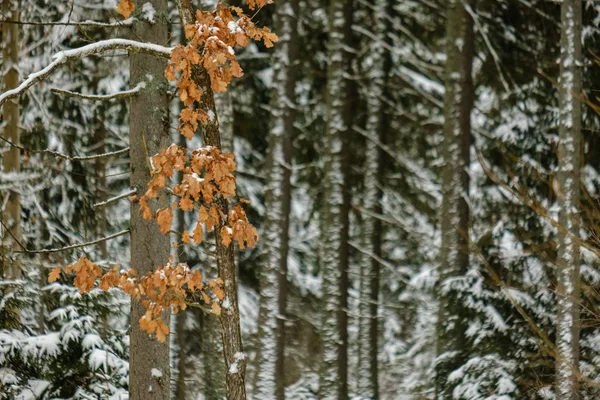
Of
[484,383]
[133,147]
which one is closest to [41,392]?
[133,147]

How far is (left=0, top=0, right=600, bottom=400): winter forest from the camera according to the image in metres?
6.55

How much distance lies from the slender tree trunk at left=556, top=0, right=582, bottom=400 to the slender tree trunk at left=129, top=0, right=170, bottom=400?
188 inches

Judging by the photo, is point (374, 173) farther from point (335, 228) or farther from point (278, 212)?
point (278, 212)

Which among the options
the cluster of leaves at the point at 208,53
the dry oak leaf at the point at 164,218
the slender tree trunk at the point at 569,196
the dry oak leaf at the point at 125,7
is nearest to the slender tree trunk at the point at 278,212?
the slender tree trunk at the point at 569,196

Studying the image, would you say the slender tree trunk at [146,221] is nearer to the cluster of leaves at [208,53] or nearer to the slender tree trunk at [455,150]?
the cluster of leaves at [208,53]

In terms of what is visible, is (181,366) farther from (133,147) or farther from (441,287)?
(133,147)

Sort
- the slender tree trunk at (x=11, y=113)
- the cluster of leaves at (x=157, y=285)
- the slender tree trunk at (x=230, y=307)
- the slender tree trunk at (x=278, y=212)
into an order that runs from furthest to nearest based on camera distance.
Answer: the slender tree trunk at (x=278, y=212) → the slender tree trunk at (x=11, y=113) → the slender tree trunk at (x=230, y=307) → the cluster of leaves at (x=157, y=285)

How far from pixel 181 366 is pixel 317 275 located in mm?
5011

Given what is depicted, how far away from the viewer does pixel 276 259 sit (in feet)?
42.4

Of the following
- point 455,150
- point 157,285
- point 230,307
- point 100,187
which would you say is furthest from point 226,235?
point 100,187

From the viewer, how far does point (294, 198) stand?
62.3 ft

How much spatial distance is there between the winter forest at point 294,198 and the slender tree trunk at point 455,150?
33 mm

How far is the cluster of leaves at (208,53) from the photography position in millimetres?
5852

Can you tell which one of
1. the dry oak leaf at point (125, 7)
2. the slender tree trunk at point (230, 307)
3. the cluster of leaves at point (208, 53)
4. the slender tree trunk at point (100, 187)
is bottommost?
the slender tree trunk at point (230, 307)
